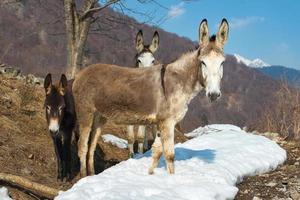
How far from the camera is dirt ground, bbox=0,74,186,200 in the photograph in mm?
8516

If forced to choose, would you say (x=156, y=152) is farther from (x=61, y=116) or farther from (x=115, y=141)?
(x=115, y=141)

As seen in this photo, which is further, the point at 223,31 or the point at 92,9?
the point at 92,9

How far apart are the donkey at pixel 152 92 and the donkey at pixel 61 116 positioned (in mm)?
168

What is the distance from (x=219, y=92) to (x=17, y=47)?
14802 centimetres

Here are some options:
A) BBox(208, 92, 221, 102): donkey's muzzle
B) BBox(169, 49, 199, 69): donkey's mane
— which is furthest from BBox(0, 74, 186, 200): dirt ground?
BBox(208, 92, 221, 102): donkey's muzzle

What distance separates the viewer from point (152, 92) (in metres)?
8.21

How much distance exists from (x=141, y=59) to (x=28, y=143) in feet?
10.7

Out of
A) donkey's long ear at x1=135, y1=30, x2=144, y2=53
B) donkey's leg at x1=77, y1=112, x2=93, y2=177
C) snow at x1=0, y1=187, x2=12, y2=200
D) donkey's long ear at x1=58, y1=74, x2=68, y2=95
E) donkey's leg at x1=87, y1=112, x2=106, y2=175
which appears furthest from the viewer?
donkey's long ear at x1=135, y1=30, x2=144, y2=53

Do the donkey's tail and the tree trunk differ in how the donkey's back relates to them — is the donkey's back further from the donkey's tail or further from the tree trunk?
the tree trunk

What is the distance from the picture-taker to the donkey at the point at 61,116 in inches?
326

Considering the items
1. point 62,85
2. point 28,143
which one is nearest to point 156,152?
point 62,85

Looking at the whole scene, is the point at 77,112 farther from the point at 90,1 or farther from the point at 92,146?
the point at 90,1

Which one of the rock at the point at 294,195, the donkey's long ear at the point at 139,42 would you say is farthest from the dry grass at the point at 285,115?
the rock at the point at 294,195

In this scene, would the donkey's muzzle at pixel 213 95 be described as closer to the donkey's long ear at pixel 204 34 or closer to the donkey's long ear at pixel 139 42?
the donkey's long ear at pixel 204 34
